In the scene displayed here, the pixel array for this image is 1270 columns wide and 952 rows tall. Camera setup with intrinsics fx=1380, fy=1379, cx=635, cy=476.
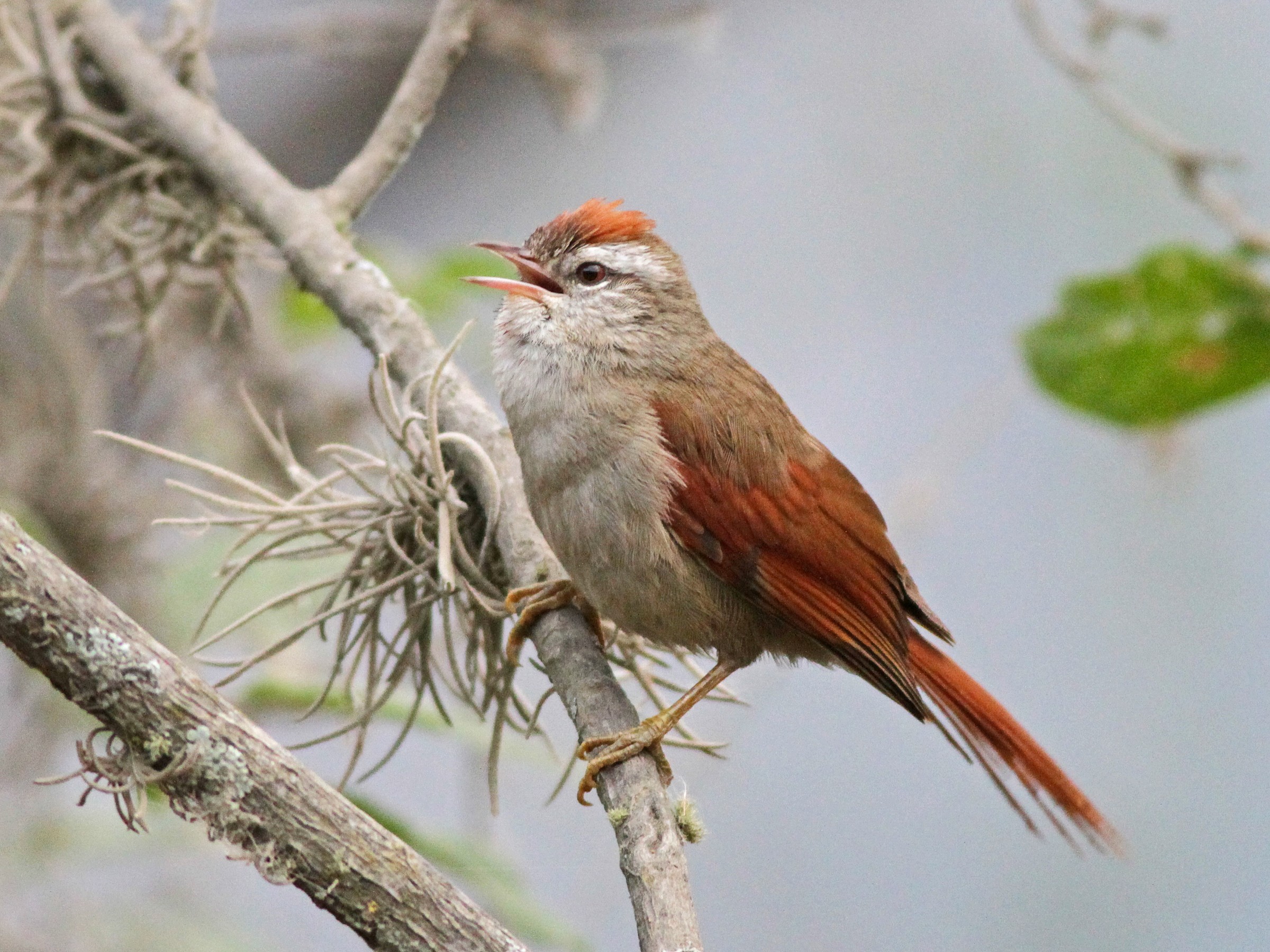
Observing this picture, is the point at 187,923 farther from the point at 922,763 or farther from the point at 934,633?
the point at 922,763

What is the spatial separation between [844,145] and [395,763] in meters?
3.67

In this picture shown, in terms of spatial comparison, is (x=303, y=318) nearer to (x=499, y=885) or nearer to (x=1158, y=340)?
(x=499, y=885)

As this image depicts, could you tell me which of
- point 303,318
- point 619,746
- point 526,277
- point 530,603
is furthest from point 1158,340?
point 303,318

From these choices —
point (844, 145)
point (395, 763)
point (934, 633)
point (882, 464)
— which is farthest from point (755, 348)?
point (934, 633)

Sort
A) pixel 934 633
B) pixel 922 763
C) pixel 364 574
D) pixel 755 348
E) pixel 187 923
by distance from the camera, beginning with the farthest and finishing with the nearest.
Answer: pixel 755 348 < pixel 922 763 < pixel 187 923 < pixel 934 633 < pixel 364 574

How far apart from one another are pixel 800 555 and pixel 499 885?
0.81 meters

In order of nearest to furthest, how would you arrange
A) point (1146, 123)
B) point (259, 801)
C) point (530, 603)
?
point (259, 801) < point (530, 603) < point (1146, 123)

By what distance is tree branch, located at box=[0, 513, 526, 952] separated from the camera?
4.78 feet

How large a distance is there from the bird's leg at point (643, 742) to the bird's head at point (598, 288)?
670 millimetres

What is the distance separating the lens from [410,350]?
2469 millimetres

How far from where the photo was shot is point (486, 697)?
2.34 meters

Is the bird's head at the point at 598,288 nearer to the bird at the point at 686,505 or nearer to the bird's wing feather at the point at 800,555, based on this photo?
the bird at the point at 686,505

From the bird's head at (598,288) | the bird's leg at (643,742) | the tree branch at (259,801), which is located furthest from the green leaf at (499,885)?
the bird's head at (598,288)

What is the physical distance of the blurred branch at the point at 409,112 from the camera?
2711mm
